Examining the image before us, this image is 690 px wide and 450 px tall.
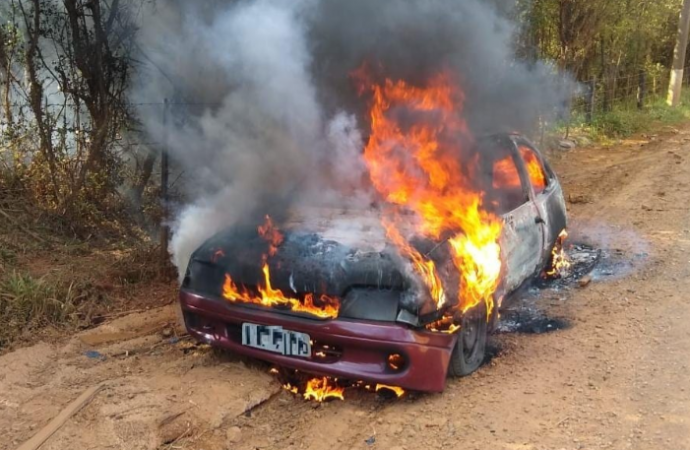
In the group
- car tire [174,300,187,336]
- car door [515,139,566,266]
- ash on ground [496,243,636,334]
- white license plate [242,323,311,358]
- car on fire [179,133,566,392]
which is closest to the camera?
car on fire [179,133,566,392]

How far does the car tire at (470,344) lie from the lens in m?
3.65

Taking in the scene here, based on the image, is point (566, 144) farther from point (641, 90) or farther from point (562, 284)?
point (562, 284)

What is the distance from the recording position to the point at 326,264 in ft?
11.4

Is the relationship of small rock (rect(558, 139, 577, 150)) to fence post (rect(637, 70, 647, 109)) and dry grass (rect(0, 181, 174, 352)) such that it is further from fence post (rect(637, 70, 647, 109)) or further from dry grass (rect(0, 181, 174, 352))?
dry grass (rect(0, 181, 174, 352))

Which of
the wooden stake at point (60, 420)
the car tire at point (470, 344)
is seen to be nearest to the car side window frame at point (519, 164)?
the car tire at point (470, 344)

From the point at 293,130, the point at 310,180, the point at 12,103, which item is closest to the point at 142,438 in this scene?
the point at 310,180

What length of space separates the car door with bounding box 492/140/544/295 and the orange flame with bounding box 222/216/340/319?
1415 millimetres

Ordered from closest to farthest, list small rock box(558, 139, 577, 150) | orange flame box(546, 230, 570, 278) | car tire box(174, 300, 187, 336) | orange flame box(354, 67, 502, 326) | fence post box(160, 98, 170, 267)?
1. orange flame box(354, 67, 502, 326)
2. car tire box(174, 300, 187, 336)
3. fence post box(160, 98, 170, 267)
4. orange flame box(546, 230, 570, 278)
5. small rock box(558, 139, 577, 150)

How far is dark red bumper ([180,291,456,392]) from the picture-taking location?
324 centimetres

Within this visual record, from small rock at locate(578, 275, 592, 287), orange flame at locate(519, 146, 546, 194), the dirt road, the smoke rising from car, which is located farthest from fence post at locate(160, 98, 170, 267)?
small rock at locate(578, 275, 592, 287)

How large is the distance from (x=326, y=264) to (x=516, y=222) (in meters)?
1.71

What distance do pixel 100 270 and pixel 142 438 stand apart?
2.63 meters

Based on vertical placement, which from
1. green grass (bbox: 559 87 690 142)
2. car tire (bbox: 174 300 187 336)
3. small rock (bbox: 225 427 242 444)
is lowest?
small rock (bbox: 225 427 242 444)

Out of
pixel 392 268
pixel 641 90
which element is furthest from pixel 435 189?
pixel 641 90
